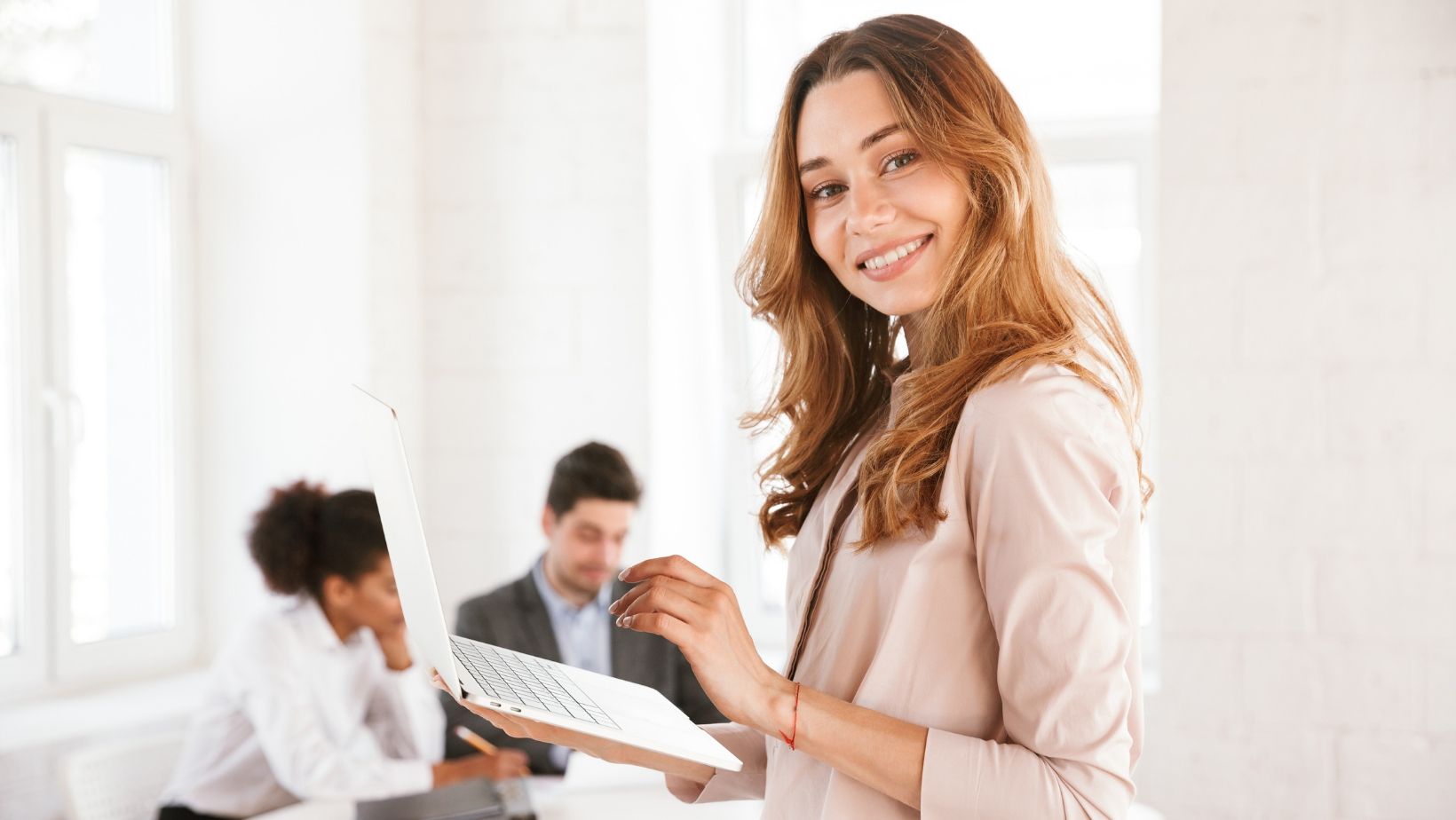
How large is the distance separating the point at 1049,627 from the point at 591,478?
77.9 inches

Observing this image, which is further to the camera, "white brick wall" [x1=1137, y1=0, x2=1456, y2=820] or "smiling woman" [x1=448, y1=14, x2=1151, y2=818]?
"white brick wall" [x1=1137, y1=0, x2=1456, y2=820]

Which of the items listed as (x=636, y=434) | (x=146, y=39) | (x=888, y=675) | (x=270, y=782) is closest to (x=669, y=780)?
(x=888, y=675)

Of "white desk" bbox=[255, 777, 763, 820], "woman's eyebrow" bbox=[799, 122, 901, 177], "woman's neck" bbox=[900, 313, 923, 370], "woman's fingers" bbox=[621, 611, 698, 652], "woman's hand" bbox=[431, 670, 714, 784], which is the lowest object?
"white desk" bbox=[255, 777, 763, 820]

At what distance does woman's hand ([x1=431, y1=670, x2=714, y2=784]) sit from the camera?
0.90 meters

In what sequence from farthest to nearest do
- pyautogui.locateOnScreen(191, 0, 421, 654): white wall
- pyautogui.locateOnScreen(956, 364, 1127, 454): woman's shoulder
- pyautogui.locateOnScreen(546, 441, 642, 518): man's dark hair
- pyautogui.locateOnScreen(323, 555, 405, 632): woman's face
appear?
pyautogui.locateOnScreen(191, 0, 421, 654): white wall < pyautogui.locateOnScreen(546, 441, 642, 518): man's dark hair < pyautogui.locateOnScreen(323, 555, 405, 632): woman's face < pyautogui.locateOnScreen(956, 364, 1127, 454): woman's shoulder

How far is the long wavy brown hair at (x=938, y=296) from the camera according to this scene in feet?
3.34

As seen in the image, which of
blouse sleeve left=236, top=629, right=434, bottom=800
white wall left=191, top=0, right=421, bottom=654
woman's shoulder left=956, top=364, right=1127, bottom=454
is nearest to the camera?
woman's shoulder left=956, top=364, right=1127, bottom=454

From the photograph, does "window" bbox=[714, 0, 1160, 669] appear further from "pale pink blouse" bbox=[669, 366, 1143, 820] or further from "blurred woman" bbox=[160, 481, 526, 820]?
"pale pink blouse" bbox=[669, 366, 1143, 820]

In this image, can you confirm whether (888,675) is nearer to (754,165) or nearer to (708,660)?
(708,660)

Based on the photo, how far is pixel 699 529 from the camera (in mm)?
3375

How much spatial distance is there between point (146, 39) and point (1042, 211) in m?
2.83

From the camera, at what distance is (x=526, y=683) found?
38.1 inches

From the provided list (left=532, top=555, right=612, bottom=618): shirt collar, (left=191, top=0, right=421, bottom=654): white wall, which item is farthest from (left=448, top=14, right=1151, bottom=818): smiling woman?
(left=191, top=0, right=421, bottom=654): white wall

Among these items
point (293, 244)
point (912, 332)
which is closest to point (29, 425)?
point (293, 244)
